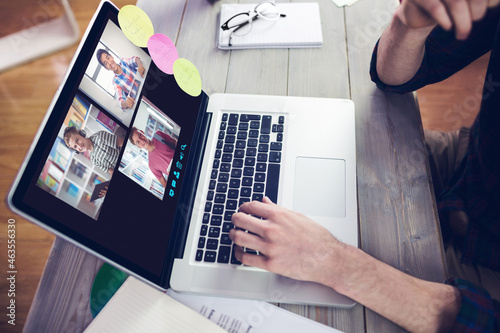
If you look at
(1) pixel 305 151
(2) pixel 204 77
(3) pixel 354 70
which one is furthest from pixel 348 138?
(2) pixel 204 77

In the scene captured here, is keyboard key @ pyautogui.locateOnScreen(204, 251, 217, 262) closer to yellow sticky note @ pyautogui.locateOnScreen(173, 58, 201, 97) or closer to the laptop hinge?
the laptop hinge

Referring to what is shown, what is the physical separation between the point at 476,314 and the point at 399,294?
13 cm

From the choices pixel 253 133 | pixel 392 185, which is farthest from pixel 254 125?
pixel 392 185

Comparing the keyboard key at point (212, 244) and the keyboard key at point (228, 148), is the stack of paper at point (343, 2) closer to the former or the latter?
the keyboard key at point (228, 148)

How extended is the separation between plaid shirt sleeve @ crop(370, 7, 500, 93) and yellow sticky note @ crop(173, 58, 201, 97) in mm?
428

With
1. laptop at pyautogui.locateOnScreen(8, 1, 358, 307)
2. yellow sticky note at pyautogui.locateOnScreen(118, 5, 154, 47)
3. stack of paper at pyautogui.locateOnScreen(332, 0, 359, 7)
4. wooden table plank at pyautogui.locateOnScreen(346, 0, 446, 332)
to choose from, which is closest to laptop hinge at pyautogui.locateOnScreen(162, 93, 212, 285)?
laptop at pyautogui.locateOnScreen(8, 1, 358, 307)

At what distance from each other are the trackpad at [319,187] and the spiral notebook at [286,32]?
0.37m

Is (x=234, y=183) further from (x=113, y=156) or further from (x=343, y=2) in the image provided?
(x=343, y=2)

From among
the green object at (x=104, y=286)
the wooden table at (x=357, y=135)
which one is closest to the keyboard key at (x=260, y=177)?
the wooden table at (x=357, y=135)

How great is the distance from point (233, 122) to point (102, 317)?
493mm

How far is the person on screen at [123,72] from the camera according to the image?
0.60m

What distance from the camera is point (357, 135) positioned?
760 mm

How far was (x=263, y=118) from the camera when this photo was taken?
78 centimetres

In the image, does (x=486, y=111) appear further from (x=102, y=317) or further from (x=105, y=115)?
(x=102, y=317)
